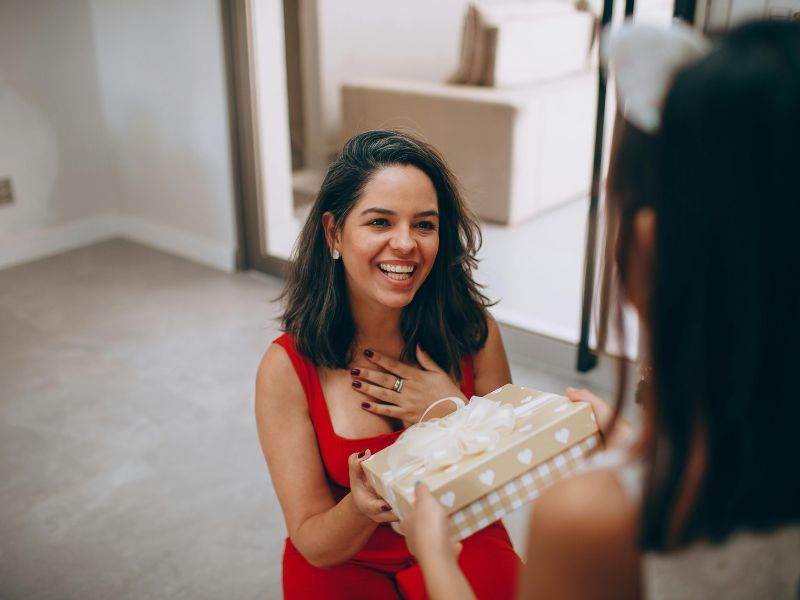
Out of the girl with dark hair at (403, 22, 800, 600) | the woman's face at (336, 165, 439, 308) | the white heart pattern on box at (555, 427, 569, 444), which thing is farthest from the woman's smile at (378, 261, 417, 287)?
the girl with dark hair at (403, 22, 800, 600)

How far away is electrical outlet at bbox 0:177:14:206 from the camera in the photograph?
13.0 feet

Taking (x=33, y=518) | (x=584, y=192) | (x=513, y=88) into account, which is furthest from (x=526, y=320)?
(x=33, y=518)

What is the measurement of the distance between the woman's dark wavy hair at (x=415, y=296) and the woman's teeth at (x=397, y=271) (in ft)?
0.36

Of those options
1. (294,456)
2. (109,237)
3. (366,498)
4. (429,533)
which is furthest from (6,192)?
(429,533)

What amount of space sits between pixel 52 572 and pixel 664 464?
1860 millimetres

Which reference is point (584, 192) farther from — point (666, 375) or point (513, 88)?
point (666, 375)

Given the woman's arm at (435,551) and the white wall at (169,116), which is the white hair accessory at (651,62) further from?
the white wall at (169,116)

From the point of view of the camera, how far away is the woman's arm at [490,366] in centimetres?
155

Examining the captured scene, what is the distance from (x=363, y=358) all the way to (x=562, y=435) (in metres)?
0.48

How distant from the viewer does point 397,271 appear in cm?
143

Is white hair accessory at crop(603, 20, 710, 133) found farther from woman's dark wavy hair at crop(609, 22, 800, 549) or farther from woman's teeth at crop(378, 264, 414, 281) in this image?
woman's teeth at crop(378, 264, 414, 281)

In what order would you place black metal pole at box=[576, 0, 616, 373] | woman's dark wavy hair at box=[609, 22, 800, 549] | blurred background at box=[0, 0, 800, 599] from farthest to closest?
black metal pole at box=[576, 0, 616, 373] → blurred background at box=[0, 0, 800, 599] → woman's dark wavy hair at box=[609, 22, 800, 549]

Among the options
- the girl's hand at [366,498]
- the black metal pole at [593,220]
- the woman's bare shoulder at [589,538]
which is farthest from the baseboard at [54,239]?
the woman's bare shoulder at [589,538]

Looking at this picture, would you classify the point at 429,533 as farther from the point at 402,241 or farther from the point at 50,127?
the point at 50,127
